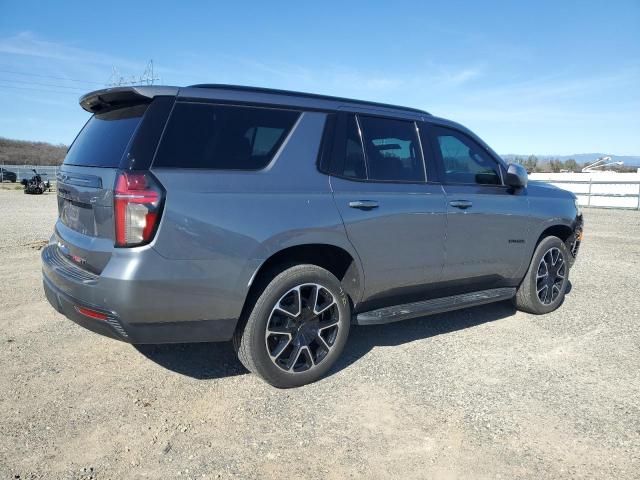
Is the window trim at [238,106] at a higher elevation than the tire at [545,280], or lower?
higher

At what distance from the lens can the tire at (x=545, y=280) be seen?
4.99m

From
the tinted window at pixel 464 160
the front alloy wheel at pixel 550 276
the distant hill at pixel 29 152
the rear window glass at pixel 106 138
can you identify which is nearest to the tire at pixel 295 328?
the rear window glass at pixel 106 138

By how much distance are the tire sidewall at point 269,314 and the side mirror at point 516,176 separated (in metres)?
2.17

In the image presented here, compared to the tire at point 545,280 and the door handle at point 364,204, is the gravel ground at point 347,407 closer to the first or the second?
the tire at point 545,280

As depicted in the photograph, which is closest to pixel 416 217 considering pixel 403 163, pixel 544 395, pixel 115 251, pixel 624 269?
pixel 403 163

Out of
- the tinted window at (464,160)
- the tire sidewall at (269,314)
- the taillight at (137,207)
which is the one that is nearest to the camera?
the taillight at (137,207)

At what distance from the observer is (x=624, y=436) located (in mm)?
2834

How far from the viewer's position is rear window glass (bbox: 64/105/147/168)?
3002 millimetres

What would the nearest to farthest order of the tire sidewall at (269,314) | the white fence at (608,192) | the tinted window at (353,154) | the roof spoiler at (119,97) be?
the roof spoiler at (119,97)
the tire sidewall at (269,314)
the tinted window at (353,154)
the white fence at (608,192)

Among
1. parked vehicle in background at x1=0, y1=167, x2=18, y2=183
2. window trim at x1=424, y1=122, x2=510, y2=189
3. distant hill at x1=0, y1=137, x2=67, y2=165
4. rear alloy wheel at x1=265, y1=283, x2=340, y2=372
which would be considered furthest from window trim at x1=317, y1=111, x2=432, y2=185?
distant hill at x1=0, y1=137, x2=67, y2=165

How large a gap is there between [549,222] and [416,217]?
1.99 metres

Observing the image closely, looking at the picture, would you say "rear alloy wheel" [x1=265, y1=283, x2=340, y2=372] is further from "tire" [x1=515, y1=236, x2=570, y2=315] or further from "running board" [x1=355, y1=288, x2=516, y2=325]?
"tire" [x1=515, y1=236, x2=570, y2=315]

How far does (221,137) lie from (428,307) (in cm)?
212

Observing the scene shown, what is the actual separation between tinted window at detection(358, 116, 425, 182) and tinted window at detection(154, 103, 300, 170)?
2.43 feet
